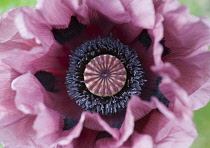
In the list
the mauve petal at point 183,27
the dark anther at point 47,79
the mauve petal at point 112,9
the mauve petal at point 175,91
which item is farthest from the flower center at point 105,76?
the mauve petal at point 175,91

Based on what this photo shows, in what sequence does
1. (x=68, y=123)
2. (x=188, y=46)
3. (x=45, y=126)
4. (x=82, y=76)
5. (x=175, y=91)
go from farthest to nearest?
(x=82, y=76) < (x=68, y=123) < (x=188, y=46) < (x=45, y=126) < (x=175, y=91)

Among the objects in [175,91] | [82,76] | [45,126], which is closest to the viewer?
[175,91]

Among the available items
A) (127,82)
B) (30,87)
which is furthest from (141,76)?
(30,87)

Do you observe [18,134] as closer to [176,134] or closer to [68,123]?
[68,123]

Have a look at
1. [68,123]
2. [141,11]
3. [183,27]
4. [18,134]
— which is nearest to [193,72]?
[183,27]

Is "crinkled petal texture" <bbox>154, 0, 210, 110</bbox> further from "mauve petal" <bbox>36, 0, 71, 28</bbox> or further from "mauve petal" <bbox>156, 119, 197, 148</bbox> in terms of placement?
"mauve petal" <bbox>36, 0, 71, 28</bbox>

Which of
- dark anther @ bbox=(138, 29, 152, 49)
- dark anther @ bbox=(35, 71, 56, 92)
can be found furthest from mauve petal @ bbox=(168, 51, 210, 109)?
dark anther @ bbox=(35, 71, 56, 92)
